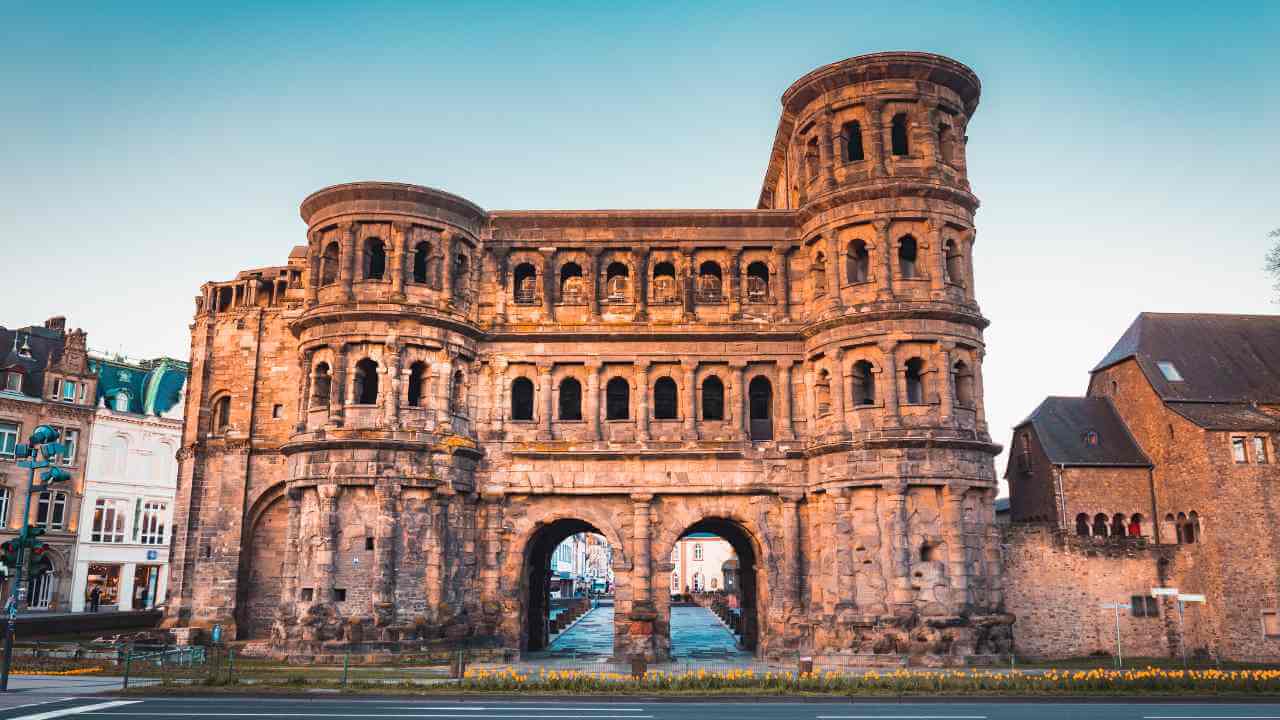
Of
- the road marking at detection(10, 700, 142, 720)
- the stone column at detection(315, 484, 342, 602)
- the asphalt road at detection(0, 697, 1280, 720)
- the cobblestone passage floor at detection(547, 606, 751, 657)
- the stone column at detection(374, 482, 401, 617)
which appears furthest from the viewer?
the cobblestone passage floor at detection(547, 606, 751, 657)

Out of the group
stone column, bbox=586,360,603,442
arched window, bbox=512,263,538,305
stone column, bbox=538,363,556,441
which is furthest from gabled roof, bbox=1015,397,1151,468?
arched window, bbox=512,263,538,305

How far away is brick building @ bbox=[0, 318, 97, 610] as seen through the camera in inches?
2098

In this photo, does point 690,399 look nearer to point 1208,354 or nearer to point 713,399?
point 713,399

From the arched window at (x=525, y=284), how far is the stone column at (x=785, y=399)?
10.1 m

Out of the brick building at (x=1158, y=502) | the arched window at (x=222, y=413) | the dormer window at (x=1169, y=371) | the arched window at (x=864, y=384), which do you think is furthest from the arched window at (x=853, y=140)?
the arched window at (x=222, y=413)

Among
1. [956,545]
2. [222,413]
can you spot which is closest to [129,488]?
[222,413]

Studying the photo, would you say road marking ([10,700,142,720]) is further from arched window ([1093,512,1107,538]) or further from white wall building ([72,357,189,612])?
white wall building ([72,357,189,612])

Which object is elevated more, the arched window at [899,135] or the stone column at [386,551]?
the arched window at [899,135]

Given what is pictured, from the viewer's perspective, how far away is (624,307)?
37031mm

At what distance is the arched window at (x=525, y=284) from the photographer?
3753cm

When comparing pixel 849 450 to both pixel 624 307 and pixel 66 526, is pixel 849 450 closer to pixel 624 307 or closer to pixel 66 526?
pixel 624 307

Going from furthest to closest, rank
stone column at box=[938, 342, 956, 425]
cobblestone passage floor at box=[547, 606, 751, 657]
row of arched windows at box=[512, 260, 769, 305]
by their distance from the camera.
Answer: row of arched windows at box=[512, 260, 769, 305] < cobblestone passage floor at box=[547, 606, 751, 657] < stone column at box=[938, 342, 956, 425]

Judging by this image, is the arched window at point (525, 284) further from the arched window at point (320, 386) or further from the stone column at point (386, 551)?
the stone column at point (386, 551)

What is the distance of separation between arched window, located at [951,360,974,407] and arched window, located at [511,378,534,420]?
16176mm
